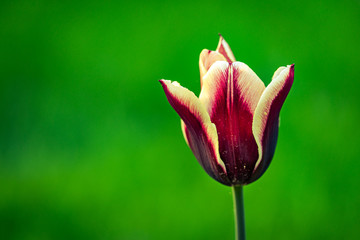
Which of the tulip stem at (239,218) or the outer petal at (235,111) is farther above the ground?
the outer petal at (235,111)

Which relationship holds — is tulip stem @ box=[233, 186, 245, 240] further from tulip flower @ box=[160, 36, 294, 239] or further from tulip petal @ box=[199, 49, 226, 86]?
tulip petal @ box=[199, 49, 226, 86]

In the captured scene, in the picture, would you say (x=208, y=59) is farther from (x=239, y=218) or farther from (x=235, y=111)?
(x=239, y=218)

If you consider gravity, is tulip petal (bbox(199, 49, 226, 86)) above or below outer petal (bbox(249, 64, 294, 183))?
above

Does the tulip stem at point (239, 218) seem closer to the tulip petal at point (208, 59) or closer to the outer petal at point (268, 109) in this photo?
the outer petal at point (268, 109)

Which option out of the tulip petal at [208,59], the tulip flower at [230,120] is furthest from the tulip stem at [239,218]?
the tulip petal at [208,59]

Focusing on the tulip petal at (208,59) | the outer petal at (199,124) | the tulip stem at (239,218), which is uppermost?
the tulip petal at (208,59)

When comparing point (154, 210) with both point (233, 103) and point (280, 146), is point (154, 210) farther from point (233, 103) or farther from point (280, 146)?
point (233, 103)

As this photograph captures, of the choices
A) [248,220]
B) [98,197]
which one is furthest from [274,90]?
[98,197]

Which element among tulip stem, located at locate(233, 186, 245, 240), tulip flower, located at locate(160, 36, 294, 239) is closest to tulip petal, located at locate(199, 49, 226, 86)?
tulip flower, located at locate(160, 36, 294, 239)
